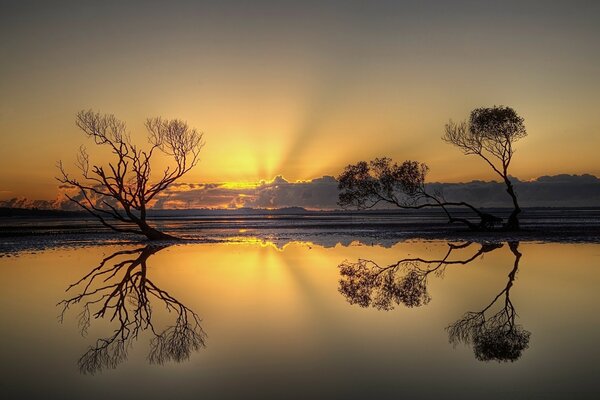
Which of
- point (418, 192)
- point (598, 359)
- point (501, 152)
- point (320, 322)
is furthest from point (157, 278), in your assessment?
point (501, 152)

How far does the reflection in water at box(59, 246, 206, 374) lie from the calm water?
0.25ft

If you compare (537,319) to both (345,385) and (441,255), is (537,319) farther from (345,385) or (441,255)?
(441,255)

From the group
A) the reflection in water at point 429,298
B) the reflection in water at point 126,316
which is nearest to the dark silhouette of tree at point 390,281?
the reflection in water at point 429,298

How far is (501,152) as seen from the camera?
185 ft

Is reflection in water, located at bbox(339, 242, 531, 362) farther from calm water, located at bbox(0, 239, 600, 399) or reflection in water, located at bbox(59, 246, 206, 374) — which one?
reflection in water, located at bbox(59, 246, 206, 374)

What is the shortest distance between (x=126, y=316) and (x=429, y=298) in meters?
10.8

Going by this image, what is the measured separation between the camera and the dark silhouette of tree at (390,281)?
1766 centimetres

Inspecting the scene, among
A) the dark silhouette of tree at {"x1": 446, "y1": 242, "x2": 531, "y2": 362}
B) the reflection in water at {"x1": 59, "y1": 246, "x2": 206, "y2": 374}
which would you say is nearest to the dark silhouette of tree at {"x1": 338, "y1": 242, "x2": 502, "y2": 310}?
the dark silhouette of tree at {"x1": 446, "y1": 242, "x2": 531, "y2": 362}

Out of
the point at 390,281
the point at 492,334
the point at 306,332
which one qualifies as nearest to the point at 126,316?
the point at 306,332

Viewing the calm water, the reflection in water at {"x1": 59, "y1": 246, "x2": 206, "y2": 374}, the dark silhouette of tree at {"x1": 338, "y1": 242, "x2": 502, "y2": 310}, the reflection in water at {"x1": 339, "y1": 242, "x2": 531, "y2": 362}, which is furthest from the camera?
the dark silhouette of tree at {"x1": 338, "y1": 242, "x2": 502, "y2": 310}

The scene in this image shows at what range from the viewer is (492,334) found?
12.7m

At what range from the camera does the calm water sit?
924 cm

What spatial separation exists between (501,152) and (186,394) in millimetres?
54747

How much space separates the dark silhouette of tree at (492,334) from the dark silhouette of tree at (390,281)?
8.85 ft
